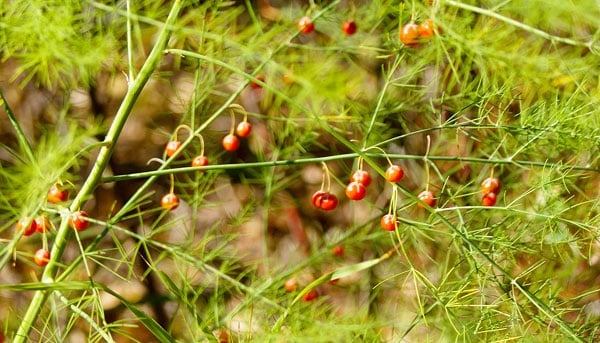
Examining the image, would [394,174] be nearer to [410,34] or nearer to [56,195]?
[410,34]

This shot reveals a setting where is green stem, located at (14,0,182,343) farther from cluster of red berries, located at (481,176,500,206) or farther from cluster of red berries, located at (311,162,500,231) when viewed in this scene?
cluster of red berries, located at (481,176,500,206)

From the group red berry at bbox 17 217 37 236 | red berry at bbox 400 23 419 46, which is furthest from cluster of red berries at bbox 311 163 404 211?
red berry at bbox 17 217 37 236

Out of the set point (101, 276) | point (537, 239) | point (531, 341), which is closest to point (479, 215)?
point (537, 239)

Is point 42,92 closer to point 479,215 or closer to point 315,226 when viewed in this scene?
point 315,226

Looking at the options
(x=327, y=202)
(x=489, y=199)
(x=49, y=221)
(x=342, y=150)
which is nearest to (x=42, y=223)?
(x=49, y=221)

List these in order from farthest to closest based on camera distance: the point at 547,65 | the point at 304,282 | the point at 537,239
→ the point at 304,282 < the point at 537,239 < the point at 547,65

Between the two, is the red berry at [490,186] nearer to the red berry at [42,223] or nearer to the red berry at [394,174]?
the red berry at [394,174]
